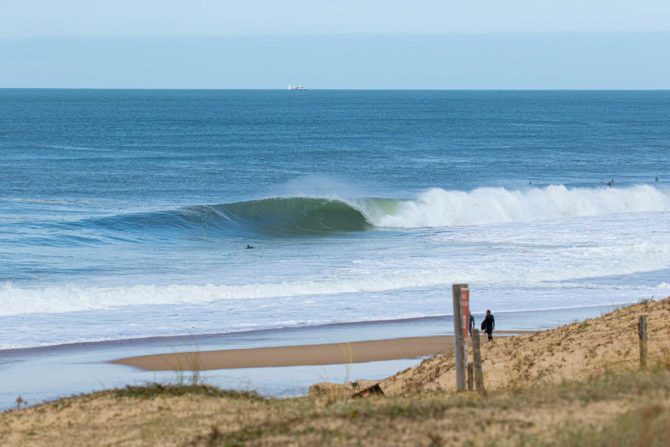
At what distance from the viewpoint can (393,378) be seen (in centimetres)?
1625

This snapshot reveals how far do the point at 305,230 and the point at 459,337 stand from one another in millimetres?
31688

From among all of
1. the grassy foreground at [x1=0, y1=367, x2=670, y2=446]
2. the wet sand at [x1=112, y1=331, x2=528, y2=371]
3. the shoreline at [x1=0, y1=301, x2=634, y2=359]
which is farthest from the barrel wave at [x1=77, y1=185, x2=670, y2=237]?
the grassy foreground at [x1=0, y1=367, x2=670, y2=446]

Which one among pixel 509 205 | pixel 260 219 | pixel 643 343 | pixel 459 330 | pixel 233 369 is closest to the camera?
pixel 459 330

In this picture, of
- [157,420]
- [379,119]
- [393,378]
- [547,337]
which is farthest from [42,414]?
[379,119]

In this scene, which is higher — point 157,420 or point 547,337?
point 547,337

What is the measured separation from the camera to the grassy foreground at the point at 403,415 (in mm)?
9453

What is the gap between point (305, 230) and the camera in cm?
4409

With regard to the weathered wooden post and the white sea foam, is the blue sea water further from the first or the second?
the weathered wooden post

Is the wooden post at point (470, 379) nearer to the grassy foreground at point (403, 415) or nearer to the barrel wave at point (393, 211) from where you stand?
the grassy foreground at point (403, 415)

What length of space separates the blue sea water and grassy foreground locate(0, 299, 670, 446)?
9.11 metres

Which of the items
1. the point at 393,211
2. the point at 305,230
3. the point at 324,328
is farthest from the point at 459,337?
the point at 393,211

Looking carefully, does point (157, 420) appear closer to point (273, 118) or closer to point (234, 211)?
point (234, 211)

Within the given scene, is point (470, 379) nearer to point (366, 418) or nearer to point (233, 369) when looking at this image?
point (366, 418)

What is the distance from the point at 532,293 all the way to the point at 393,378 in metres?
11.6
